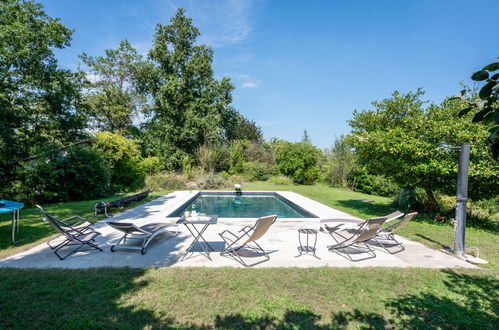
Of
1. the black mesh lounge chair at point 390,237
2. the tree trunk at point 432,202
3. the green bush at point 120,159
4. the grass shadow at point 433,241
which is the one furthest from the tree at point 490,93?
the green bush at point 120,159

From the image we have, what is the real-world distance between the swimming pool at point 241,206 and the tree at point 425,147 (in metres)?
3.07

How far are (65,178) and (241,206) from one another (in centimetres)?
801

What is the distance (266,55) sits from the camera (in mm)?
15664

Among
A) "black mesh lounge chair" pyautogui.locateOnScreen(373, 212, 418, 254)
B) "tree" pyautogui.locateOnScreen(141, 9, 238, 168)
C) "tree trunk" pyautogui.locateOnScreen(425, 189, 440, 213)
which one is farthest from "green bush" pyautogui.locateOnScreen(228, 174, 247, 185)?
"black mesh lounge chair" pyautogui.locateOnScreen(373, 212, 418, 254)

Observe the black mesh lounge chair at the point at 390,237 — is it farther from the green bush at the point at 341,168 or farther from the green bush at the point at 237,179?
the green bush at the point at 237,179

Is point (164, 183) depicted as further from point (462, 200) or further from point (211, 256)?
point (462, 200)

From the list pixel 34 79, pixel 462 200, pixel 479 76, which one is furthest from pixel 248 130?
pixel 479 76

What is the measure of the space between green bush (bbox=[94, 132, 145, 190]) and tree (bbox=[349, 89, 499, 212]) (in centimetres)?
1288

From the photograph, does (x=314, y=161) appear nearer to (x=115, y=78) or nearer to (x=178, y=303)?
(x=178, y=303)

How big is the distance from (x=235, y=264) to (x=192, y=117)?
2031 cm

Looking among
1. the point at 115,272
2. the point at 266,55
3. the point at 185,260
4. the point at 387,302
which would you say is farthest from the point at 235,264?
the point at 266,55

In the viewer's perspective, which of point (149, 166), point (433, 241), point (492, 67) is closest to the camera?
point (492, 67)

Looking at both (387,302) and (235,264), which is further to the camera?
(235,264)

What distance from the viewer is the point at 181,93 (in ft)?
79.6
